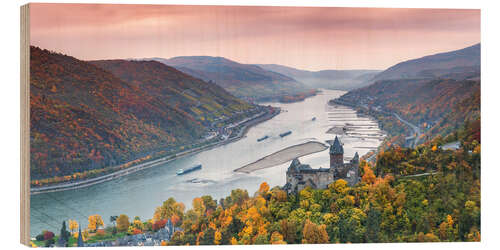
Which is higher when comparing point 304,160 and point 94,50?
point 94,50

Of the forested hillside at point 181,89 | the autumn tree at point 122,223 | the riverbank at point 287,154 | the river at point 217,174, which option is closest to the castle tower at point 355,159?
the river at point 217,174

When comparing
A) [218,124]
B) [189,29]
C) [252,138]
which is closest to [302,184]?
[252,138]

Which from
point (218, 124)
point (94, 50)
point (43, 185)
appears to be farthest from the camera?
point (218, 124)

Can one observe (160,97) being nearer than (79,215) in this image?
No

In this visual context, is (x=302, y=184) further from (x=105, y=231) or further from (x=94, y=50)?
(x=94, y=50)

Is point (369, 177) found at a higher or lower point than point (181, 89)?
lower

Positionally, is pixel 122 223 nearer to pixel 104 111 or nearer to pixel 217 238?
pixel 217 238

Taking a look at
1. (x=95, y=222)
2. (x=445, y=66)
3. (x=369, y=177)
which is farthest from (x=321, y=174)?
(x=95, y=222)
